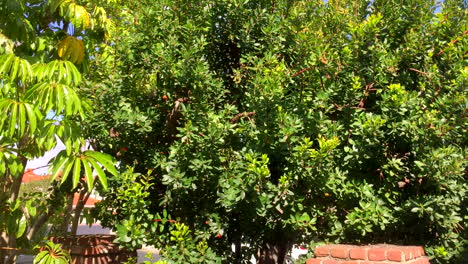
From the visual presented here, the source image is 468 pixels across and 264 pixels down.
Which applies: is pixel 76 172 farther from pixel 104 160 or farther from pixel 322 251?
pixel 322 251

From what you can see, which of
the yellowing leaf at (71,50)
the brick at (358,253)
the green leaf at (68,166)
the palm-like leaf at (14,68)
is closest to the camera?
the green leaf at (68,166)

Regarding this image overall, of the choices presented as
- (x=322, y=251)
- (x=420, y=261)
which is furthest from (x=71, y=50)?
(x=420, y=261)

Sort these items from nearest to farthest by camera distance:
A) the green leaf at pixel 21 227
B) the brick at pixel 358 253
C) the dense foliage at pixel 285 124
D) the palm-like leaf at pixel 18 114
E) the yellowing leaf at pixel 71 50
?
the palm-like leaf at pixel 18 114
the brick at pixel 358 253
the dense foliage at pixel 285 124
the yellowing leaf at pixel 71 50
the green leaf at pixel 21 227

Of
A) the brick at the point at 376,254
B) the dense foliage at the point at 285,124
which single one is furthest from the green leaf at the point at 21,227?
the brick at the point at 376,254

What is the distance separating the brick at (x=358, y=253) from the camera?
3512mm

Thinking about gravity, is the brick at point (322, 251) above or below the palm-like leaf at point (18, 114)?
below

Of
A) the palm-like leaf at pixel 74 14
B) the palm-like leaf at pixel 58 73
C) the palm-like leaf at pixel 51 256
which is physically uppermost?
the palm-like leaf at pixel 74 14

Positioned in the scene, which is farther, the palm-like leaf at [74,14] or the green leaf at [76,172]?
the palm-like leaf at [74,14]

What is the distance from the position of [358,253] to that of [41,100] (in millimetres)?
2737

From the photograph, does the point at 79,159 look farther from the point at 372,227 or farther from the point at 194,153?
the point at 372,227

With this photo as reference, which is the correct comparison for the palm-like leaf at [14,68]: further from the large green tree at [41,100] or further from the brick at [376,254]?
the brick at [376,254]

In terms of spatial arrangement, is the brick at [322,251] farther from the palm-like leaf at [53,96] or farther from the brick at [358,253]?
the palm-like leaf at [53,96]

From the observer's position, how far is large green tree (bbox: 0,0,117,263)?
10.0 feet

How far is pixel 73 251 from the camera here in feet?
16.4
